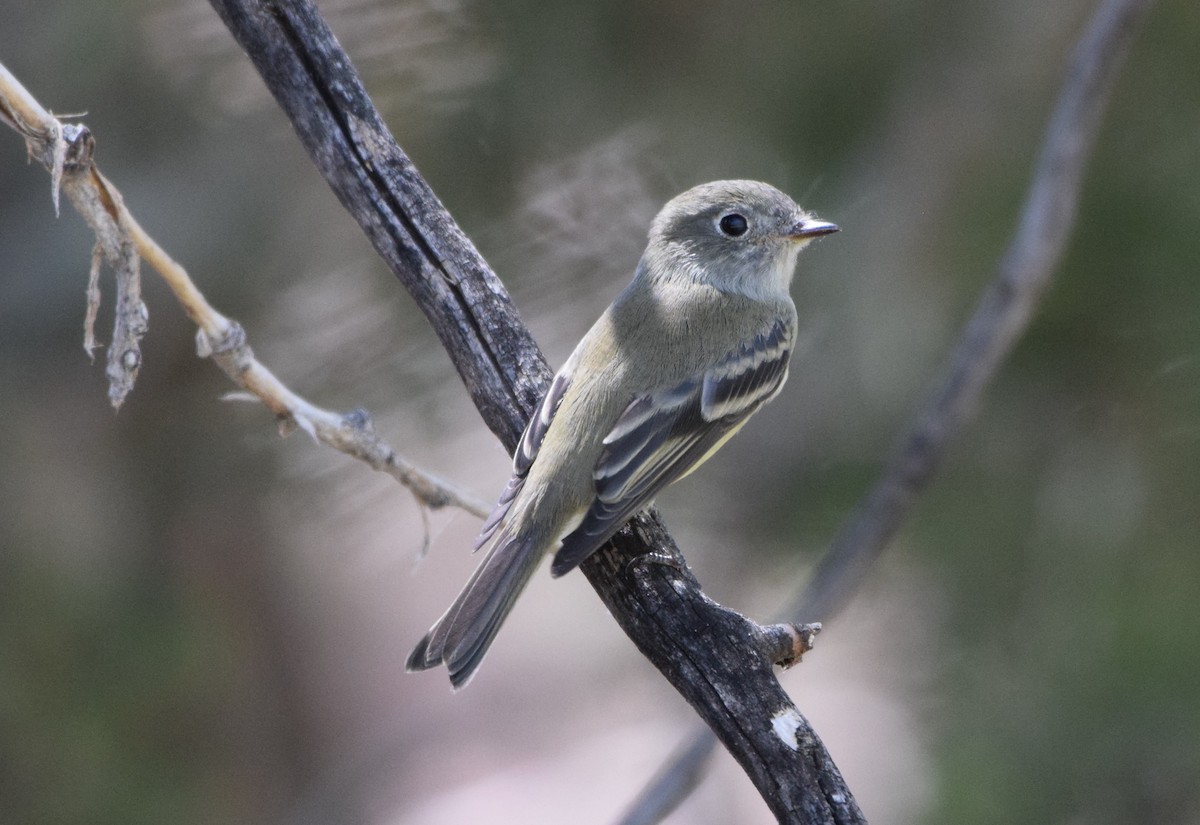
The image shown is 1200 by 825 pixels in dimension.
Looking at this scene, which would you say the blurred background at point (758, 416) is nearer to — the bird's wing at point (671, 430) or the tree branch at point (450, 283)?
the bird's wing at point (671, 430)

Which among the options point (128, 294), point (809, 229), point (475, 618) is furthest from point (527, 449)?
point (809, 229)

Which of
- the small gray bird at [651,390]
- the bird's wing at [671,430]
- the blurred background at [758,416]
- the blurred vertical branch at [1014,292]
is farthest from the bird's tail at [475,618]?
the blurred background at [758,416]

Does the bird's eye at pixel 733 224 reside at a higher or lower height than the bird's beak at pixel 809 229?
higher

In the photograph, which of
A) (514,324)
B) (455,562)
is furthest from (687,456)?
(455,562)

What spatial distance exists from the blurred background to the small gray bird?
0.26 m

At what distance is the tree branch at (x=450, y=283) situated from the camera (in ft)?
5.58

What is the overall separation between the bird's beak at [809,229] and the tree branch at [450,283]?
2.78 feet

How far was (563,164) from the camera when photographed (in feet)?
9.61

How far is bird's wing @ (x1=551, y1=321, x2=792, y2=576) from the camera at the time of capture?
6.83 feet

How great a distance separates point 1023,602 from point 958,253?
0.82 m

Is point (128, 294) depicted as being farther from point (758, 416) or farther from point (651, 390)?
point (758, 416)

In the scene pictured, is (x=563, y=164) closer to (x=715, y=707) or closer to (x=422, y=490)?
(x=422, y=490)

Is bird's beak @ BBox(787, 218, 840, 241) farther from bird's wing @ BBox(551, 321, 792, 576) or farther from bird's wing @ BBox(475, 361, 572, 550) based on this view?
bird's wing @ BBox(475, 361, 572, 550)

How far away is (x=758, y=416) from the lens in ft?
10.6
